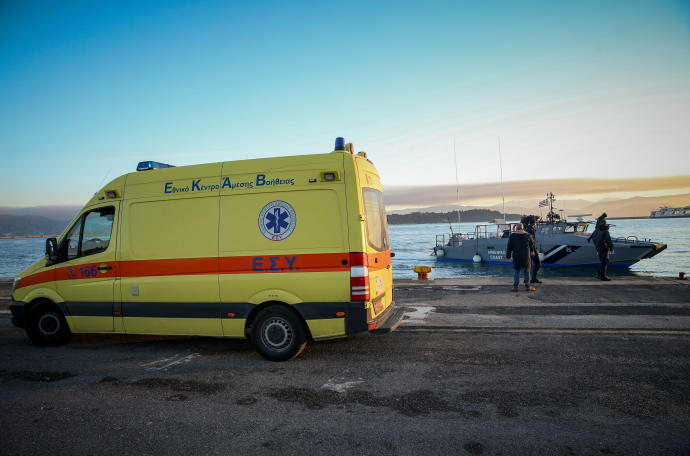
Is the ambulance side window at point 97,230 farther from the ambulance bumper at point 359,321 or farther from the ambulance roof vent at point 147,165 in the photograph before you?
the ambulance bumper at point 359,321

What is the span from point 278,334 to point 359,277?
138 centimetres

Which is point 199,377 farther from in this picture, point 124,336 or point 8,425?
point 124,336

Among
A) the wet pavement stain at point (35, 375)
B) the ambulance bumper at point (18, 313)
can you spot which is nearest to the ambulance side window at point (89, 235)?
the ambulance bumper at point (18, 313)

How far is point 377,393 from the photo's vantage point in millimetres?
4000

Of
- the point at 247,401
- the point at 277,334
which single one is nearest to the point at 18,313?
the point at 277,334

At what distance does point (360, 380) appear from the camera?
172 inches

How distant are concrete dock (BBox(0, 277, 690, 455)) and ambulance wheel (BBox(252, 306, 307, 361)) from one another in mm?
172

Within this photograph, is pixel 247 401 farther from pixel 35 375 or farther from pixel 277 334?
pixel 35 375

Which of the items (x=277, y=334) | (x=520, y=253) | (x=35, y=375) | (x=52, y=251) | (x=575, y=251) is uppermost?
(x=52, y=251)

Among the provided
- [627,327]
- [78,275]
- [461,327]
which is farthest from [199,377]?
[627,327]

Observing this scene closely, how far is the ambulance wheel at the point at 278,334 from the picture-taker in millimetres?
5035

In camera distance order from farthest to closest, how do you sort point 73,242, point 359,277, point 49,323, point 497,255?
point 497,255, point 49,323, point 73,242, point 359,277

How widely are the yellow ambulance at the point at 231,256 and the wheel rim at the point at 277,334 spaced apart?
15mm

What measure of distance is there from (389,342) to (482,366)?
152 cm
